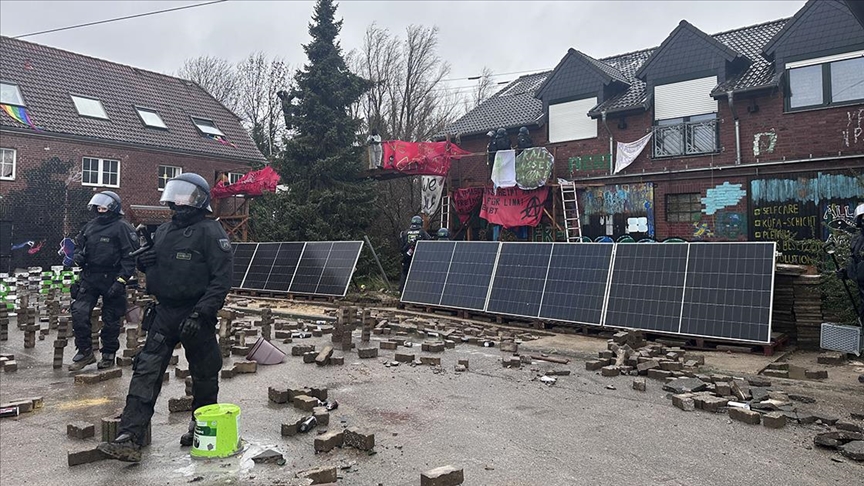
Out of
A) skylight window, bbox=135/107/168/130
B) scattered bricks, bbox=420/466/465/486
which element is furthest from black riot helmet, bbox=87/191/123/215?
skylight window, bbox=135/107/168/130

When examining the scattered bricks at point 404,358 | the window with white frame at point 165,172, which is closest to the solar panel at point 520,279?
the scattered bricks at point 404,358

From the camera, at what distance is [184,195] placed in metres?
5.16

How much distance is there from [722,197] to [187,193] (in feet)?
52.4

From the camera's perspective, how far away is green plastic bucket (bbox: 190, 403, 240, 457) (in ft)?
15.0

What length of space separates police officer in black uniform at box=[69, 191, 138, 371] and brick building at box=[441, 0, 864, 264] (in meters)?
13.8

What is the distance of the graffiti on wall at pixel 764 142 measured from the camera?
1689cm

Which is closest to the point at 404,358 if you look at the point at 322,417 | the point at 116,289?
the point at 322,417

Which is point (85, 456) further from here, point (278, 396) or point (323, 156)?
point (323, 156)

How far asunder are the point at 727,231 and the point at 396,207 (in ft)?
44.9

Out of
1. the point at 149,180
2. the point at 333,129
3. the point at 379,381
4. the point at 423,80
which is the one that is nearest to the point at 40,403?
the point at 379,381

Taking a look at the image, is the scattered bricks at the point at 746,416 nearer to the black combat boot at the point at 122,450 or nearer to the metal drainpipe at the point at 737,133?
the black combat boot at the point at 122,450

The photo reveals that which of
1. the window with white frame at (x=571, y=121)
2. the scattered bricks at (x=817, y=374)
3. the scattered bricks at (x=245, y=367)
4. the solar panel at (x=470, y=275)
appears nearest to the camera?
the scattered bricks at (x=817, y=374)

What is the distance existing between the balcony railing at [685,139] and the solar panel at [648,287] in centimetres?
928

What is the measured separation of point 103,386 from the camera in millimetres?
7203
